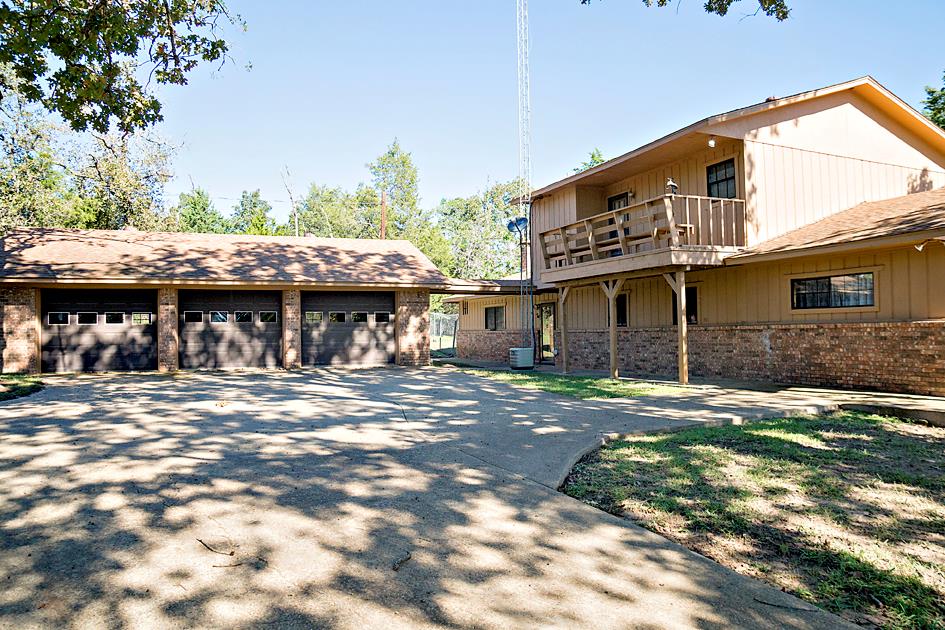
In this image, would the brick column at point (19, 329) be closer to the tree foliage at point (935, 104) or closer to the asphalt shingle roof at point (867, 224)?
the asphalt shingle roof at point (867, 224)

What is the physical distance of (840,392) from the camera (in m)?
10.6

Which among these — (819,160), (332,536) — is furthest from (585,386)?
(332,536)

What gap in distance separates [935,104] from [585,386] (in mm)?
21006

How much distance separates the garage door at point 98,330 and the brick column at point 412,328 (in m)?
7.19

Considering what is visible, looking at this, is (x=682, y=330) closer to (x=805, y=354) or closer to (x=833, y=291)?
(x=805, y=354)

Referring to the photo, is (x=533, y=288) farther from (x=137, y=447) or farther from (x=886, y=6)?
(x=137, y=447)

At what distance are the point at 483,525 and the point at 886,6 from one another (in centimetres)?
1564

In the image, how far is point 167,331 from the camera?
16688 mm

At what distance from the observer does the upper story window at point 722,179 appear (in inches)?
534

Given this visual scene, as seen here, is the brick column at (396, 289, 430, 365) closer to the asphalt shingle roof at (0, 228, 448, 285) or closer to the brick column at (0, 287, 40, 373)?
the asphalt shingle roof at (0, 228, 448, 285)

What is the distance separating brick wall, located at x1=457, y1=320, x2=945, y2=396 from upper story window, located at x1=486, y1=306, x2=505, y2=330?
20.7ft

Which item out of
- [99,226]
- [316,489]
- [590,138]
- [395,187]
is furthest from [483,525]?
[395,187]

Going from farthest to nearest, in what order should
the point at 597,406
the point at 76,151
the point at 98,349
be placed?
the point at 76,151, the point at 98,349, the point at 597,406

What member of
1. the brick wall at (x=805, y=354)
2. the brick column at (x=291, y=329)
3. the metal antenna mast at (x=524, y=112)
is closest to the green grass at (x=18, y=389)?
the brick column at (x=291, y=329)
